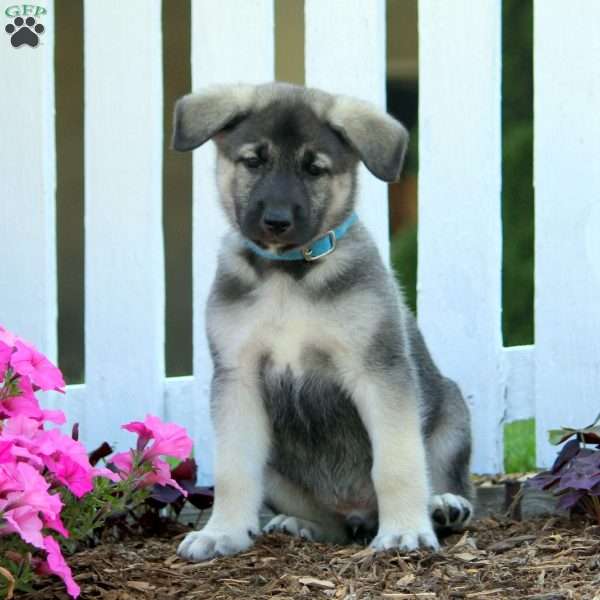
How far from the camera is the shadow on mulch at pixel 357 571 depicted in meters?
3.47

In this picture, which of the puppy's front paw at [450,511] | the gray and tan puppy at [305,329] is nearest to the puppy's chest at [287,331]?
the gray and tan puppy at [305,329]

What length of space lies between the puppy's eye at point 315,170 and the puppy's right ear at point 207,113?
27 cm

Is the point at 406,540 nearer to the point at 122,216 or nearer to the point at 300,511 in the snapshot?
the point at 300,511

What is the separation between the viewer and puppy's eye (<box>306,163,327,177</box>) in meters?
3.95

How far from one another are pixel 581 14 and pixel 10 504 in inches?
116

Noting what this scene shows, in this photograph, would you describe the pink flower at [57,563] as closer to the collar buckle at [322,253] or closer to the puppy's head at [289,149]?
the puppy's head at [289,149]

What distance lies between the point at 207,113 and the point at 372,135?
1.64 ft

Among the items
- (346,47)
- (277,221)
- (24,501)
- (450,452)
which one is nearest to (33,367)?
(24,501)

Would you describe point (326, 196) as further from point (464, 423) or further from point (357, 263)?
point (464, 423)

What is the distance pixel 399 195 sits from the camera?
8.91 m

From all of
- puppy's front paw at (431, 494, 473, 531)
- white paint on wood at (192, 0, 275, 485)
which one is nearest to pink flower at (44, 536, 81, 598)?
puppy's front paw at (431, 494, 473, 531)

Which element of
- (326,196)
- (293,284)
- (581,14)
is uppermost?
(581,14)

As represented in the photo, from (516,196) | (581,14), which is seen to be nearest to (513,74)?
(516,196)

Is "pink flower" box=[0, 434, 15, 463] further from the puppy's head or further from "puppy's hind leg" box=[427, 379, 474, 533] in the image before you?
"puppy's hind leg" box=[427, 379, 474, 533]
